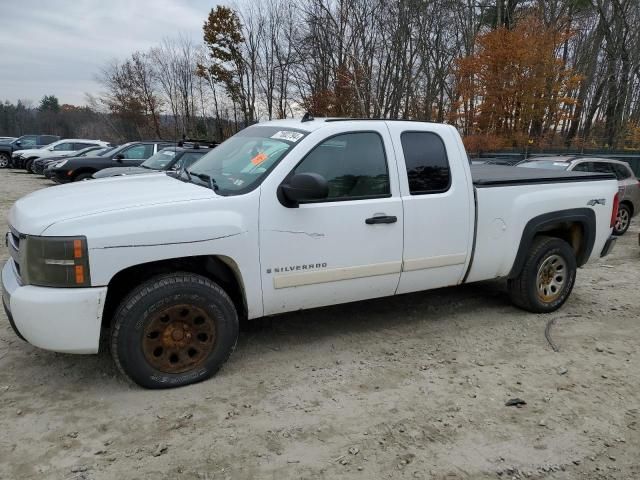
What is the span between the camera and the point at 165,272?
3.49 m

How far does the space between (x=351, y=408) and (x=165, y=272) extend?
1581 millimetres

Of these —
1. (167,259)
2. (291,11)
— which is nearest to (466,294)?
(167,259)

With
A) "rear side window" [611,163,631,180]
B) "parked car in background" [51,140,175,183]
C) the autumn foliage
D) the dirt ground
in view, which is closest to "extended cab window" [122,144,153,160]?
"parked car in background" [51,140,175,183]

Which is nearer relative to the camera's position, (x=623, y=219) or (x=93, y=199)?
(x=93, y=199)

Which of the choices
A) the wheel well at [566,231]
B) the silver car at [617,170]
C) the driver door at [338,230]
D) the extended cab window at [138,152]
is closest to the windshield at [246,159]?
the driver door at [338,230]

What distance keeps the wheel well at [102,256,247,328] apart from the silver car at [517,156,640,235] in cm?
787

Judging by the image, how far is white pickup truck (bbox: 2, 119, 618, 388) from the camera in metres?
3.10

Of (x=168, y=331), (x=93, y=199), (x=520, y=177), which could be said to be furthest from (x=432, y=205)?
(x=93, y=199)

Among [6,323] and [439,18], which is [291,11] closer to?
[439,18]

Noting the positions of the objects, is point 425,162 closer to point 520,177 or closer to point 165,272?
point 520,177

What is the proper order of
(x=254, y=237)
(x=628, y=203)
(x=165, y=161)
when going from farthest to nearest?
(x=165, y=161)
(x=628, y=203)
(x=254, y=237)

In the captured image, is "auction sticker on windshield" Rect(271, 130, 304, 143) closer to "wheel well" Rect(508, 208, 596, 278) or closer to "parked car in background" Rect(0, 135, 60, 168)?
"wheel well" Rect(508, 208, 596, 278)

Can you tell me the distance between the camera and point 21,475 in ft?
8.46

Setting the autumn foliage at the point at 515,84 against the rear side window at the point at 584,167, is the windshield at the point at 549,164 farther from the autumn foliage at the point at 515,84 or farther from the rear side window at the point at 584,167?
the autumn foliage at the point at 515,84
